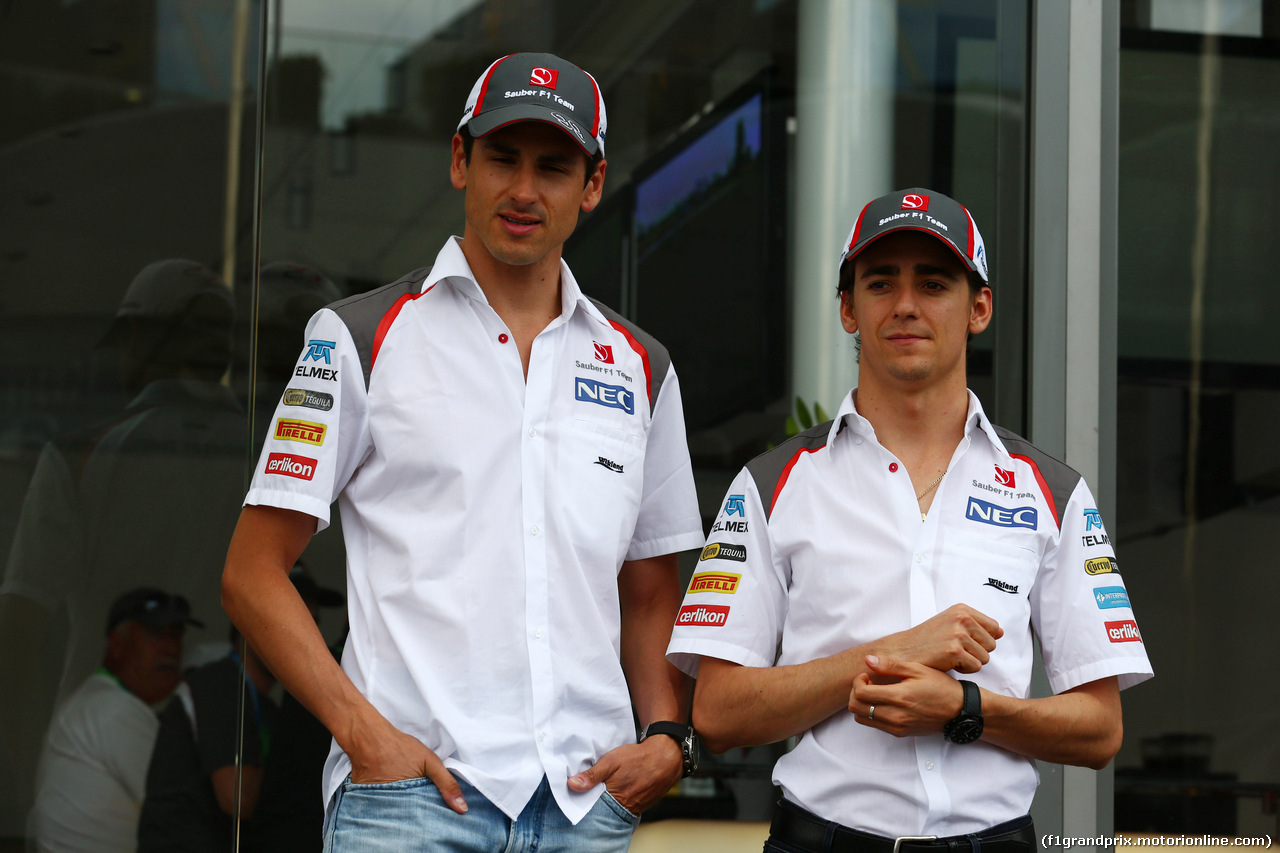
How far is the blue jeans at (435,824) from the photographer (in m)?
1.97

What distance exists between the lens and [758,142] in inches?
165

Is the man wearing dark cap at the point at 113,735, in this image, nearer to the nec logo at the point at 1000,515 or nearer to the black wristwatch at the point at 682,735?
the black wristwatch at the point at 682,735

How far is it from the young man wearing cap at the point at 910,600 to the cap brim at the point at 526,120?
57 cm

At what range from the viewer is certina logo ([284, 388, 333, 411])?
213cm

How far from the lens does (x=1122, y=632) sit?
7.38 ft

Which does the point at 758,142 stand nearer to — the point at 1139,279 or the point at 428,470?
the point at 1139,279

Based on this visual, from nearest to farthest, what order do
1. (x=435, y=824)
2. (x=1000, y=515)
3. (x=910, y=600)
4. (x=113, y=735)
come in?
(x=435, y=824) < (x=910, y=600) < (x=1000, y=515) < (x=113, y=735)

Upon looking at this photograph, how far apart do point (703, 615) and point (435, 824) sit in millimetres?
602

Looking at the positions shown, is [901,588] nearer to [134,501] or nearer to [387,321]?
[387,321]

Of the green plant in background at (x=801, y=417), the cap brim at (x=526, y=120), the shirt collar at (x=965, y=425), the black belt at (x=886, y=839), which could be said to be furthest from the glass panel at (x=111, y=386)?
the black belt at (x=886, y=839)

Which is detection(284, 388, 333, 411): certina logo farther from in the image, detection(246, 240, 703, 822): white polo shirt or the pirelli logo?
the pirelli logo

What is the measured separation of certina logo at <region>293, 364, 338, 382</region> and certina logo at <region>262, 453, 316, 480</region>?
14 cm

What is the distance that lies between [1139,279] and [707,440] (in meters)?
1.52

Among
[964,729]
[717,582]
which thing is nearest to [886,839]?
[964,729]
